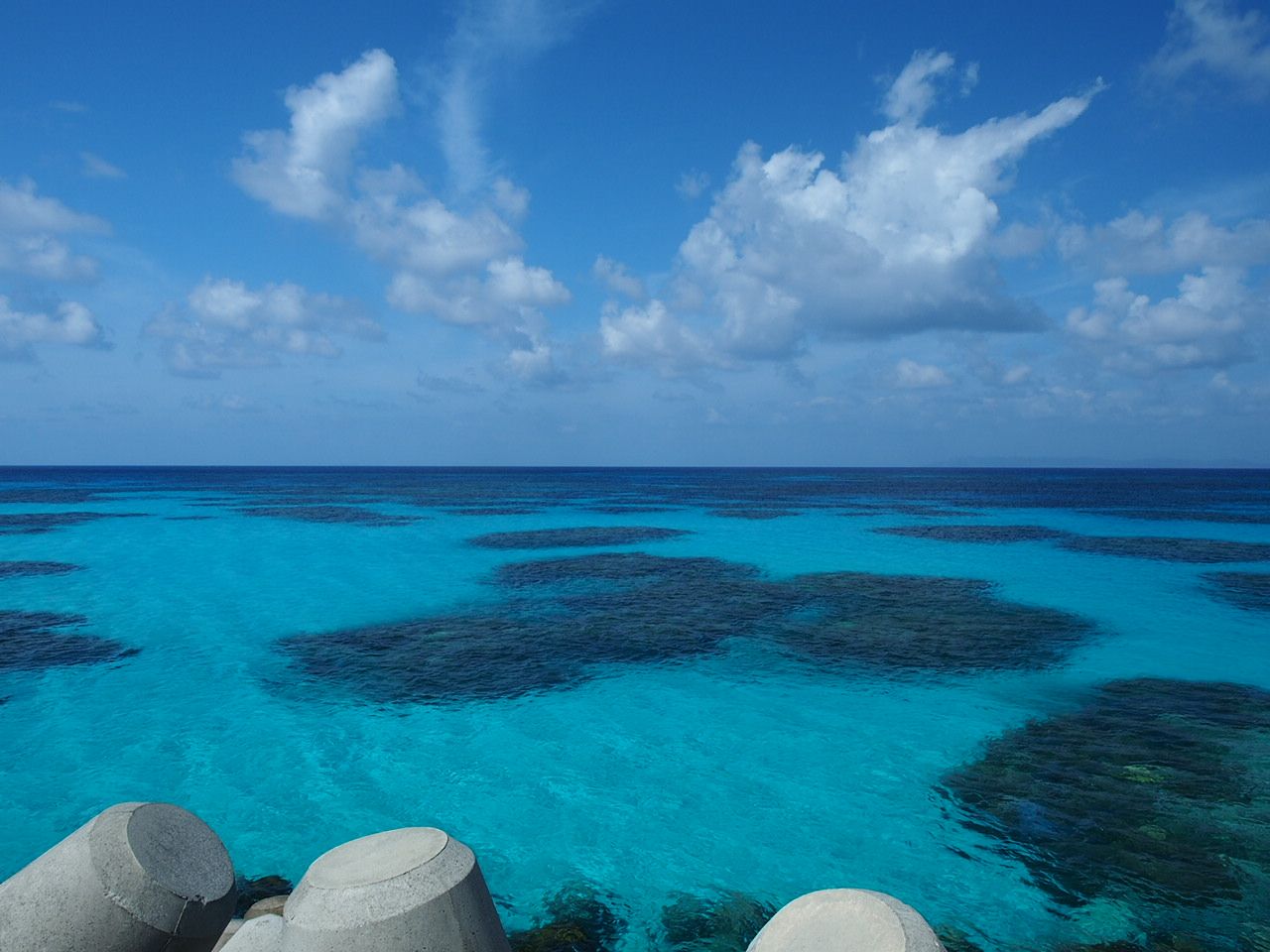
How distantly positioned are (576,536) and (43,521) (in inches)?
1782

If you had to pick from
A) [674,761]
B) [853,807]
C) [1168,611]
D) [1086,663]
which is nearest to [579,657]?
[674,761]

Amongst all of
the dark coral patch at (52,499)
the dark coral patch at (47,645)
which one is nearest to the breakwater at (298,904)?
the dark coral patch at (47,645)

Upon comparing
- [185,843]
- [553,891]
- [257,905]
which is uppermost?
[185,843]

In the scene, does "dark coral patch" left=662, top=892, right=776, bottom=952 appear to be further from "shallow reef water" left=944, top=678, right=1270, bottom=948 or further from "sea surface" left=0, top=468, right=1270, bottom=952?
"shallow reef water" left=944, top=678, right=1270, bottom=948

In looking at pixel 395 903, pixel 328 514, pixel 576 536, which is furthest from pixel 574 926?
pixel 328 514

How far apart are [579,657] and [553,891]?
1080cm

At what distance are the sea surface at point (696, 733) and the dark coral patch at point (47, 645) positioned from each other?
151 mm

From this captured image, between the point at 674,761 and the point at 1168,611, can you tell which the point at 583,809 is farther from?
the point at 1168,611

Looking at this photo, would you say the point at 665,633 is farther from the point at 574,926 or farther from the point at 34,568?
the point at 34,568

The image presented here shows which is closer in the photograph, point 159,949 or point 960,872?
point 159,949

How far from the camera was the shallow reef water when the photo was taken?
10164 millimetres

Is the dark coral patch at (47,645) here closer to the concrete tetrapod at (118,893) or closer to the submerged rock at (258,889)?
the submerged rock at (258,889)

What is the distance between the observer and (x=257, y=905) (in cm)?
890

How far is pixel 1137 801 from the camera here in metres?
12.3
